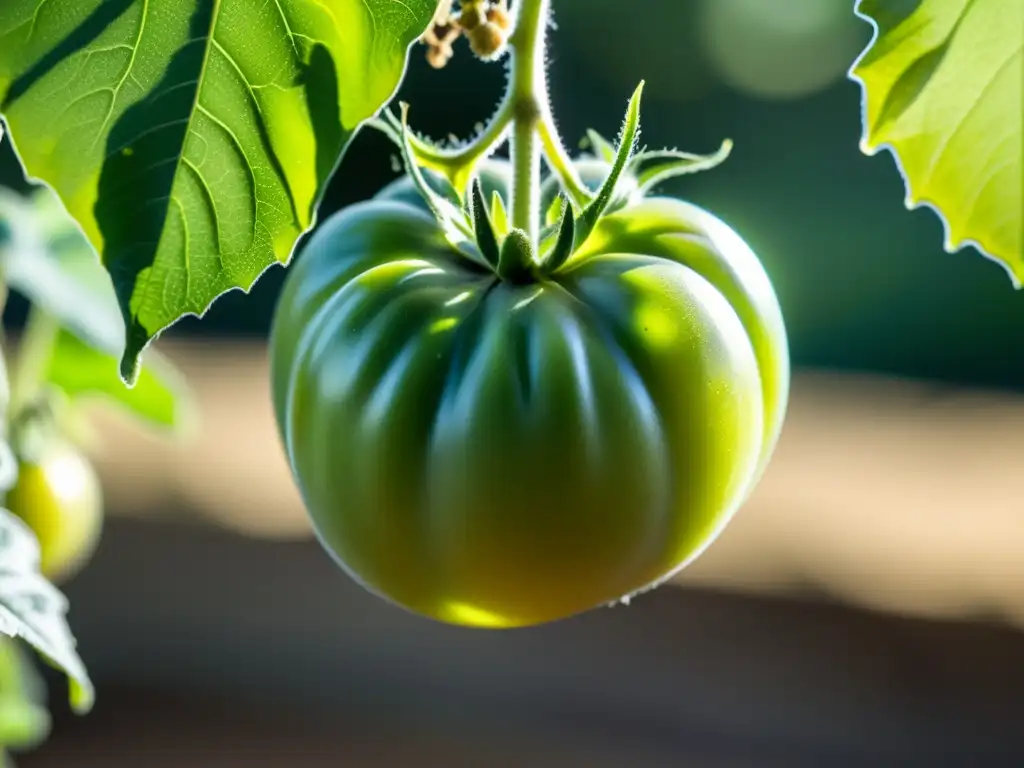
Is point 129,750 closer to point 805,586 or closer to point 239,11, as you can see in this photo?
point 805,586

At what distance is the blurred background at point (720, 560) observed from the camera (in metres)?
2.19

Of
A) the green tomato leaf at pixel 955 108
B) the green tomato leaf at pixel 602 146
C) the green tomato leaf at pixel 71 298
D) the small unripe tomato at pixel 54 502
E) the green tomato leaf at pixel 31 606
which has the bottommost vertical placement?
the green tomato leaf at pixel 31 606

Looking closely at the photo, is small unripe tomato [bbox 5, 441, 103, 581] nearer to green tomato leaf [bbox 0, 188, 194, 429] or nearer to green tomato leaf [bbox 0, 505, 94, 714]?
green tomato leaf [bbox 0, 188, 194, 429]

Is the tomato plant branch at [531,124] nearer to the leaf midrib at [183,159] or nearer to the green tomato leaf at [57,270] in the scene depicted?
the leaf midrib at [183,159]

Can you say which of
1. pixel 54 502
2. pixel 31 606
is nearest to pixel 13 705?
pixel 54 502

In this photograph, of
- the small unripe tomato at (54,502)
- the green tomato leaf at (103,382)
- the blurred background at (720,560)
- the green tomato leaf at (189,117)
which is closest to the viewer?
the green tomato leaf at (189,117)

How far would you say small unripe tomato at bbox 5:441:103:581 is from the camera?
2.08 ft

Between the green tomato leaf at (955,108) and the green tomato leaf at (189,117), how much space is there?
0.11 meters

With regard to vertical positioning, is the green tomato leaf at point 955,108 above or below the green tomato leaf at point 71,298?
above

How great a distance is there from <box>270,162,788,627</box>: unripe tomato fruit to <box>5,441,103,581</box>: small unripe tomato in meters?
0.33

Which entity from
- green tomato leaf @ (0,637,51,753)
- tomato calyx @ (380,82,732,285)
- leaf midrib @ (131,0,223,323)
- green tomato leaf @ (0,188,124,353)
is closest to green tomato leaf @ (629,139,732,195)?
tomato calyx @ (380,82,732,285)

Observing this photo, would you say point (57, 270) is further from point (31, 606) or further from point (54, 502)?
point (31, 606)

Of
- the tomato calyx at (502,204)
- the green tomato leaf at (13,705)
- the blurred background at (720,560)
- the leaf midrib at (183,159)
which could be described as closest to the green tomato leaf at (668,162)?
the tomato calyx at (502,204)

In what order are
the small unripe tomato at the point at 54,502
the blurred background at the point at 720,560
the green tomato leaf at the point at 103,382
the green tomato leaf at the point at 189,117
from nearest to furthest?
the green tomato leaf at the point at 189,117 → the small unripe tomato at the point at 54,502 → the green tomato leaf at the point at 103,382 → the blurred background at the point at 720,560
